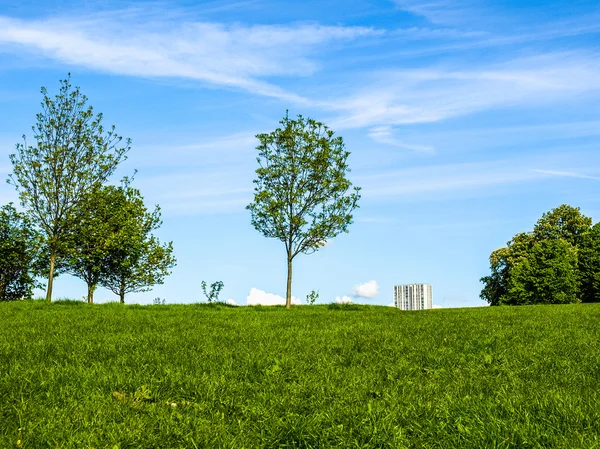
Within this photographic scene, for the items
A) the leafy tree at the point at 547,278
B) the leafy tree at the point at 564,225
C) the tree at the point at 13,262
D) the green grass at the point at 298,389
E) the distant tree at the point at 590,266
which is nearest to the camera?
the green grass at the point at 298,389

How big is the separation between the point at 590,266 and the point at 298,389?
2652 inches

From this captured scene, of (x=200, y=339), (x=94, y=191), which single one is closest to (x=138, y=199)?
(x=94, y=191)

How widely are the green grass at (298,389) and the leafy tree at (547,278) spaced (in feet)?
176

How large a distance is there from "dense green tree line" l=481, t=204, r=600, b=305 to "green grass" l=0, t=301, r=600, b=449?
54107 mm

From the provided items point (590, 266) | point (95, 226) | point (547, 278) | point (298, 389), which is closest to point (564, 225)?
point (590, 266)

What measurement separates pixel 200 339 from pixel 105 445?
252 inches

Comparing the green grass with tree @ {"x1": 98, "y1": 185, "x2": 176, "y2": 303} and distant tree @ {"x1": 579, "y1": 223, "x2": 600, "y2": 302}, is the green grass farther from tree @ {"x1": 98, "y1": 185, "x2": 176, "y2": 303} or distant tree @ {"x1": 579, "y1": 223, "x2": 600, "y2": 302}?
distant tree @ {"x1": 579, "y1": 223, "x2": 600, "y2": 302}

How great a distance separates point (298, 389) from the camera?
7957 mm

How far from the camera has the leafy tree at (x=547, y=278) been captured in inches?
2489

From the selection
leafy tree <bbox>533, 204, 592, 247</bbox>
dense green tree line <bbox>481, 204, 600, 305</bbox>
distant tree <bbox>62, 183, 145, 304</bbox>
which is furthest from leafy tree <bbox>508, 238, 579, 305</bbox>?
distant tree <bbox>62, 183, 145, 304</bbox>

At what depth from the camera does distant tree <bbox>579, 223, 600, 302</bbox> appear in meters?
65.2

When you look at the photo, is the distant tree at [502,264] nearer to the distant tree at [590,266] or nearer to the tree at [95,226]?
the distant tree at [590,266]

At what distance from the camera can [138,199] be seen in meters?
54.1

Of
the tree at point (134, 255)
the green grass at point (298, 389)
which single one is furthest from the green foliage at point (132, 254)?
the green grass at point (298, 389)
